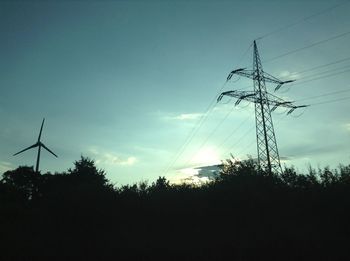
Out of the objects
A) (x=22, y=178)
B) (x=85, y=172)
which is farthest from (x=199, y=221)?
(x=22, y=178)

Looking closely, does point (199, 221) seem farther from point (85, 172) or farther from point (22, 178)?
point (22, 178)

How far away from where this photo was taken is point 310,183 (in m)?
31.1

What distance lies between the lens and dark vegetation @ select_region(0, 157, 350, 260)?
22938 millimetres

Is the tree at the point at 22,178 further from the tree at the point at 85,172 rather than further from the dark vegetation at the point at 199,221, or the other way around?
the dark vegetation at the point at 199,221

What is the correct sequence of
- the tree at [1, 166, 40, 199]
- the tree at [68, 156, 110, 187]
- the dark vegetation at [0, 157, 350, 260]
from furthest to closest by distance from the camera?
the tree at [1, 166, 40, 199], the tree at [68, 156, 110, 187], the dark vegetation at [0, 157, 350, 260]

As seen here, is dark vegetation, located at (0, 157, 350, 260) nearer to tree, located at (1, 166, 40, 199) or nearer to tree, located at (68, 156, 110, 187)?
tree, located at (68, 156, 110, 187)

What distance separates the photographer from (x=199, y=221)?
2964cm

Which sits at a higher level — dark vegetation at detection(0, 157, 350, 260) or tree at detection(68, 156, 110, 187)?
tree at detection(68, 156, 110, 187)

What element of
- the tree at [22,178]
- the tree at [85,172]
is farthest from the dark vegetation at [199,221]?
the tree at [22,178]

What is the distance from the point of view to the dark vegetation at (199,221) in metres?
22.9

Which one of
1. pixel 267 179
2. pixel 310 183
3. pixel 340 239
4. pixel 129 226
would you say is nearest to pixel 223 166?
pixel 267 179

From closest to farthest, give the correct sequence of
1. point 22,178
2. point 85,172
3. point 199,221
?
1. point 199,221
2. point 85,172
3. point 22,178

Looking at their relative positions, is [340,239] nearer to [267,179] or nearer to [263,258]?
[263,258]

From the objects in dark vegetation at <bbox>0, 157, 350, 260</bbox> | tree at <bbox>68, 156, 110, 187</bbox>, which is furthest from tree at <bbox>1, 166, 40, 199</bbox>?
dark vegetation at <bbox>0, 157, 350, 260</bbox>
